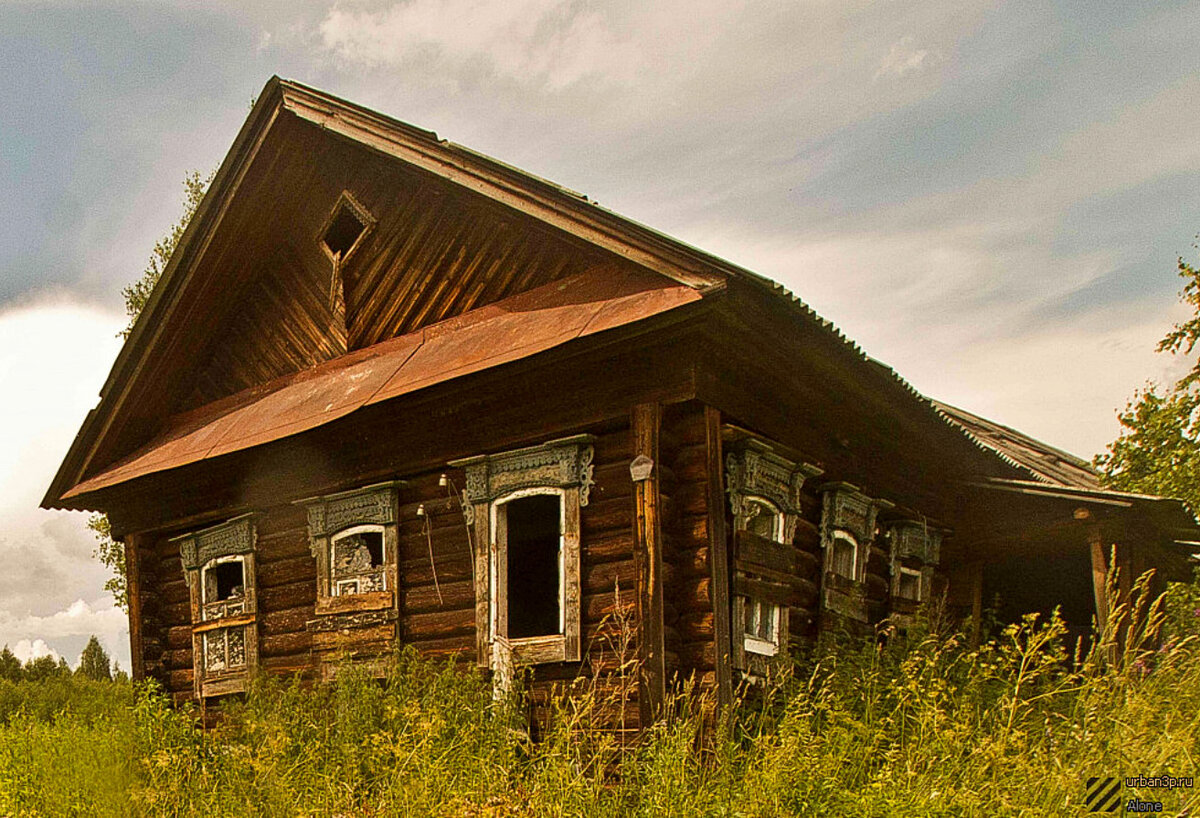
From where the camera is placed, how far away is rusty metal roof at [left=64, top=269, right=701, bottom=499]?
26.5 ft

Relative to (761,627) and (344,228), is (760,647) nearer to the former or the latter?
(761,627)

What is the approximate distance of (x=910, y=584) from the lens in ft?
39.5

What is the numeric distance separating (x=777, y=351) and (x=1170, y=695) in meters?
3.51

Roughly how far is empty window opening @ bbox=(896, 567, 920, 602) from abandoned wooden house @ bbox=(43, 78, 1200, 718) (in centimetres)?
4

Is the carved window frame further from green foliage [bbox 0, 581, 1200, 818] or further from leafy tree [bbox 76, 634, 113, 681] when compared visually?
leafy tree [bbox 76, 634, 113, 681]

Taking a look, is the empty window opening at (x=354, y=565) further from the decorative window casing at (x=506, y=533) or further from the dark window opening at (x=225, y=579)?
the dark window opening at (x=225, y=579)

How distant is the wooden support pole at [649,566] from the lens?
297 inches

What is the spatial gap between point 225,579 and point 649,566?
815cm

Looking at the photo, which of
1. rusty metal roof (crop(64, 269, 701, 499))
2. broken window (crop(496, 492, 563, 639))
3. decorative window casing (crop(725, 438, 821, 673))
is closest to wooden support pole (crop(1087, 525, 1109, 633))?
decorative window casing (crop(725, 438, 821, 673))

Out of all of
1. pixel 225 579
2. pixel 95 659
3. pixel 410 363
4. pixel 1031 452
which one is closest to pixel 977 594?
pixel 1031 452

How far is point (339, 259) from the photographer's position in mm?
11148

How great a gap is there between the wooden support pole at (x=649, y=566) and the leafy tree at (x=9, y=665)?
4144 centimetres

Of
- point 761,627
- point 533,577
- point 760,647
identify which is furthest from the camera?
point 533,577

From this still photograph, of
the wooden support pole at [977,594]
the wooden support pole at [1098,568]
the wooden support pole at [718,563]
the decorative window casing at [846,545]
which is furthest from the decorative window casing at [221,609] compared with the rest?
the wooden support pole at [1098,568]
